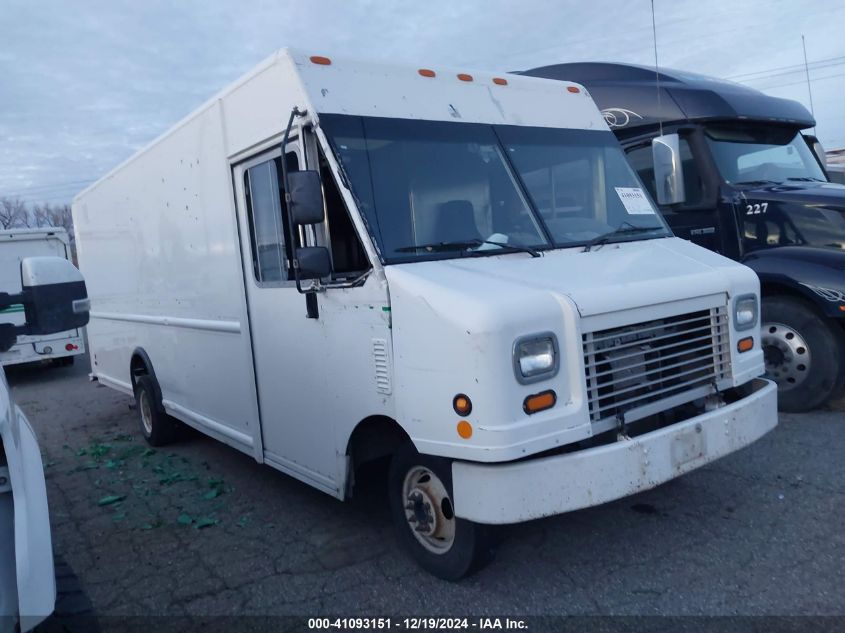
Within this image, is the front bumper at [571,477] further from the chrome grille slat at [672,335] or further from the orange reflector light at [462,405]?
the chrome grille slat at [672,335]

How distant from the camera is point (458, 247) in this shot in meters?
3.86

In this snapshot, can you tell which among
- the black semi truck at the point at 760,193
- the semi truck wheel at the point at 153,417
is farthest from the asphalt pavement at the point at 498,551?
the semi truck wheel at the point at 153,417

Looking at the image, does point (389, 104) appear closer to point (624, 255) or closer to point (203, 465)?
point (624, 255)

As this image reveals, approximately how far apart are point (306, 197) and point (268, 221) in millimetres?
1074

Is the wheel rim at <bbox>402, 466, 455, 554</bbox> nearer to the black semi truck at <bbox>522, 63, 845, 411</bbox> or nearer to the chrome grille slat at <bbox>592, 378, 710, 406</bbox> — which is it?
the chrome grille slat at <bbox>592, 378, 710, 406</bbox>

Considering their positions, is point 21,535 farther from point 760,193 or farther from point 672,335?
point 760,193

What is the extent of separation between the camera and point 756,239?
6.31 metres

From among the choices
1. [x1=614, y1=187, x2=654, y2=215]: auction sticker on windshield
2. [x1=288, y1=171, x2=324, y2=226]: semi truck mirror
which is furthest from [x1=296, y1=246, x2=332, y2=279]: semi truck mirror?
[x1=614, y1=187, x2=654, y2=215]: auction sticker on windshield

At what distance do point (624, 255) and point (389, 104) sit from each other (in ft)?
5.40

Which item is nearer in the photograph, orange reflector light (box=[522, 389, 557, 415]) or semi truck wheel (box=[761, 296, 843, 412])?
orange reflector light (box=[522, 389, 557, 415])

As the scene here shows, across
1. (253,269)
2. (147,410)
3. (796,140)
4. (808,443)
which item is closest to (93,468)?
(147,410)

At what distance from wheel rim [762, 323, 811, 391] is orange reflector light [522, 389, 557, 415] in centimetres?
370

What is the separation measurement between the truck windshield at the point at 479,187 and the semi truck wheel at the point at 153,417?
4144 millimetres

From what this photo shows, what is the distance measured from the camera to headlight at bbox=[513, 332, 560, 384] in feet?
10.2
